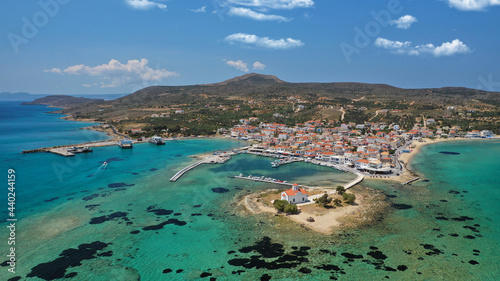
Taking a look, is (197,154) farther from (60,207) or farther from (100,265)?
(100,265)

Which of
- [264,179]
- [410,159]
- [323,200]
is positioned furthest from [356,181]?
[410,159]

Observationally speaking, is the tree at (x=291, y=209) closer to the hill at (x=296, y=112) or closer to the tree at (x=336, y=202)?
the tree at (x=336, y=202)

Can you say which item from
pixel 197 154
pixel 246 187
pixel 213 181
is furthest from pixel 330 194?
pixel 197 154

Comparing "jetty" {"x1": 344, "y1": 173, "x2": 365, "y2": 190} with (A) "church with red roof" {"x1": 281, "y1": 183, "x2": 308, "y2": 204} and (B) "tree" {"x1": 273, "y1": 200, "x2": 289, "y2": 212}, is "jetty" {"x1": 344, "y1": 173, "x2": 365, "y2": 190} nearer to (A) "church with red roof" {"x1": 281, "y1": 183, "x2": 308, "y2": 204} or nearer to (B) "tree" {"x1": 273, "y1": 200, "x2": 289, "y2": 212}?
(A) "church with red roof" {"x1": 281, "y1": 183, "x2": 308, "y2": 204}

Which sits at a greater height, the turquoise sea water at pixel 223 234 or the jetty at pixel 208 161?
the jetty at pixel 208 161

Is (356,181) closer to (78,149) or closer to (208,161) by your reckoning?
(208,161)

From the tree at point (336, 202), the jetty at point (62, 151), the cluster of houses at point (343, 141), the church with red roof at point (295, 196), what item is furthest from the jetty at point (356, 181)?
the jetty at point (62, 151)

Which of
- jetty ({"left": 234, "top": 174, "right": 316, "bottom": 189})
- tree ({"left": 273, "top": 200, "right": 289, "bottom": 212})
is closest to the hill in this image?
jetty ({"left": 234, "top": 174, "right": 316, "bottom": 189})
